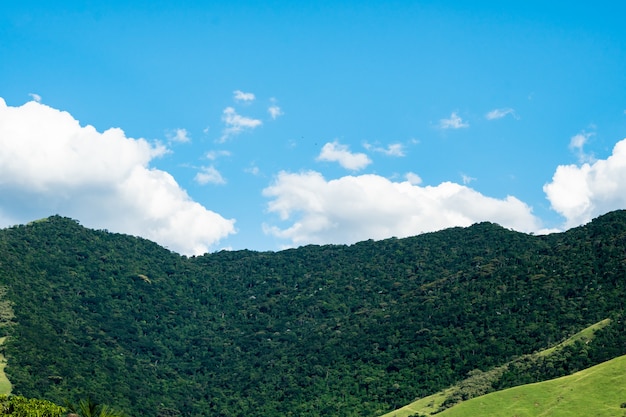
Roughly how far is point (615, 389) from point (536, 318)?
5953cm

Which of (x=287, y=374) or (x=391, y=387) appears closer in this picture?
(x=391, y=387)

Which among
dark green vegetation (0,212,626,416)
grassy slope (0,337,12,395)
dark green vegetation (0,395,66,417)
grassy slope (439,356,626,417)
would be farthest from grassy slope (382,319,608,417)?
dark green vegetation (0,395,66,417)

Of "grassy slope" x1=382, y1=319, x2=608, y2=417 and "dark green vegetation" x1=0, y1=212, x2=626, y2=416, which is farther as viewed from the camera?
"dark green vegetation" x1=0, y1=212, x2=626, y2=416

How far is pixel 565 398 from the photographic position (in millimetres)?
102188

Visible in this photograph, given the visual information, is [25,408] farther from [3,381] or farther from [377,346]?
[377,346]

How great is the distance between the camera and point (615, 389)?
98.2 meters

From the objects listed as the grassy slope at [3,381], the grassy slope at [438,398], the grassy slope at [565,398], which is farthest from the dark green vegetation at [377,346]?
the grassy slope at [565,398]

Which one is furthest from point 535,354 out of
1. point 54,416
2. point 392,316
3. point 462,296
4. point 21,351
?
point 21,351

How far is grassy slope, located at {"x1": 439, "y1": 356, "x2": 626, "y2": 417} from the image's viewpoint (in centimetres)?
9681

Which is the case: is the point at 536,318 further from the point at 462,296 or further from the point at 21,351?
the point at 21,351

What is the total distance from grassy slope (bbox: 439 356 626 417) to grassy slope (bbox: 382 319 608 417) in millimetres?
14283

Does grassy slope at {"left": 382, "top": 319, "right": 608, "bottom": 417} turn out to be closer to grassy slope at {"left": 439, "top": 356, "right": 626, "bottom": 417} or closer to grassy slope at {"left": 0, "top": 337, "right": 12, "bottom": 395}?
grassy slope at {"left": 439, "top": 356, "right": 626, "bottom": 417}

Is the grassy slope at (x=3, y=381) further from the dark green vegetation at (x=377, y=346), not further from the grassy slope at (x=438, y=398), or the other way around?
the grassy slope at (x=438, y=398)

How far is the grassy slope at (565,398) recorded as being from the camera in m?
96.8
